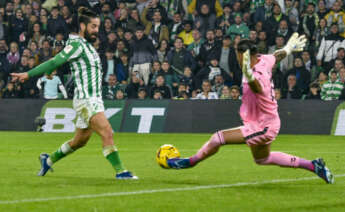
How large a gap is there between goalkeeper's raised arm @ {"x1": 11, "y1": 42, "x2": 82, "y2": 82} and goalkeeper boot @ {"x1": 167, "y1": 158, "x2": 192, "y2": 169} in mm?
1853

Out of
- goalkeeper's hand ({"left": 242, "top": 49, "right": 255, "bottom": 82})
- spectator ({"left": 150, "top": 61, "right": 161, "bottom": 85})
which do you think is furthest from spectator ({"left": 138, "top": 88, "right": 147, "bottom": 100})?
goalkeeper's hand ({"left": 242, "top": 49, "right": 255, "bottom": 82})

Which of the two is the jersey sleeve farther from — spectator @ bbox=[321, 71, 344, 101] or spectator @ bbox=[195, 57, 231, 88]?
spectator @ bbox=[195, 57, 231, 88]

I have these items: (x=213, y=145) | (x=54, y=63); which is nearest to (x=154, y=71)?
(x=54, y=63)

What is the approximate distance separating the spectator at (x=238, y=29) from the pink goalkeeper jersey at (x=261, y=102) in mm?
14847

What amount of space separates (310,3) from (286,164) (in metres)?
15.0

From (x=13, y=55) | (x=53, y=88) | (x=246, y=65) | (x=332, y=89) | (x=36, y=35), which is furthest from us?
(x=36, y=35)

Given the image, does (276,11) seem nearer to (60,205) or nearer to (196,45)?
(196,45)

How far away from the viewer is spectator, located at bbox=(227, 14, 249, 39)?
2438cm

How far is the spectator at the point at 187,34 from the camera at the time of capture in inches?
997

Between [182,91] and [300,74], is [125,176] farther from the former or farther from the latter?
[300,74]

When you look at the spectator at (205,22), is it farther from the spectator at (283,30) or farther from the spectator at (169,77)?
the spectator at (283,30)

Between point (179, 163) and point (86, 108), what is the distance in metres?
1.40

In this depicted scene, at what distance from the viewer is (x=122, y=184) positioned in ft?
32.3

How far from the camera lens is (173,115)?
22625 millimetres
